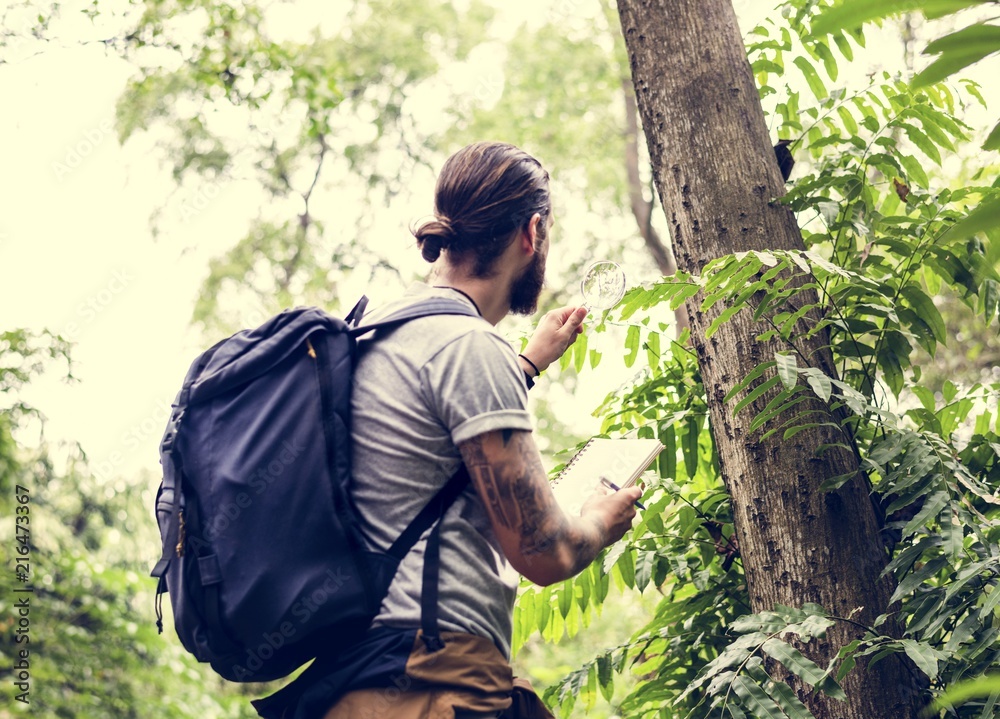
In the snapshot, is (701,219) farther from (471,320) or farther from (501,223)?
(471,320)

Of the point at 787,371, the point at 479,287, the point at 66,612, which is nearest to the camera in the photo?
the point at 479,287

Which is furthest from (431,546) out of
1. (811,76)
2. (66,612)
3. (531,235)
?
(66,612)

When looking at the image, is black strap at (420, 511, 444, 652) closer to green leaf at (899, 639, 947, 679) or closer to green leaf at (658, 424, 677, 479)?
green leaf at (899, 639, 947, 679)

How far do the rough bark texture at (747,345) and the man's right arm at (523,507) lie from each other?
83 centimetres

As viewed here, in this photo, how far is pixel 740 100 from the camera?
259 centimetres

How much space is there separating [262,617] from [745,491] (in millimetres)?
1304

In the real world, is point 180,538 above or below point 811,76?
below

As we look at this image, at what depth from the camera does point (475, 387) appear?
152cm

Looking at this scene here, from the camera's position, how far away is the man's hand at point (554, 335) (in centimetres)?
212

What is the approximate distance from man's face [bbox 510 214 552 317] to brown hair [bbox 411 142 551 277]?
2.5 inches

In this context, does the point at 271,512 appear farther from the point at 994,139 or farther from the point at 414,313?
the point at 994,139

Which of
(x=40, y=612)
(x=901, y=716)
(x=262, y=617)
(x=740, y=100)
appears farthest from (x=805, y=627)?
(x=40, y=612)

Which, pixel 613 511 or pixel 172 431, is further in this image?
pixel 613 511

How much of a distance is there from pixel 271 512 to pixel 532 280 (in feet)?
2.39
